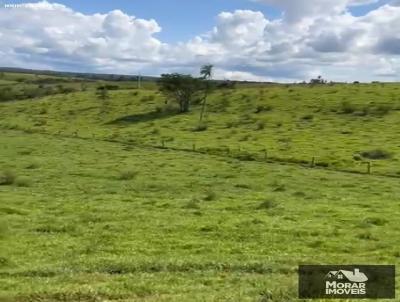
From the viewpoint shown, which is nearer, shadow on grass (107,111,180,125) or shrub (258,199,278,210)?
shrub (258,199,278,210)

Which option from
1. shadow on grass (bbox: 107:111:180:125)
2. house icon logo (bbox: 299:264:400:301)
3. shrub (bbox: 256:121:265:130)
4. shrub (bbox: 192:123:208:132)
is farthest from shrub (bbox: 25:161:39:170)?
shadow on grass (bbox: 107:111:180:125)

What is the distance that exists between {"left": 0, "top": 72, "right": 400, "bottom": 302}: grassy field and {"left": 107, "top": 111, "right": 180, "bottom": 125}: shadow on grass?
78 centimetres

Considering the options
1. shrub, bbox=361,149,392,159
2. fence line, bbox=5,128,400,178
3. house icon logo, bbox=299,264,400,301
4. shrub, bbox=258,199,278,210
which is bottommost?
fence line, bbox=5,128,400,178

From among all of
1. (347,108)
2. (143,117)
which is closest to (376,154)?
(347,108)

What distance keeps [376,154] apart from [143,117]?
39188 mm

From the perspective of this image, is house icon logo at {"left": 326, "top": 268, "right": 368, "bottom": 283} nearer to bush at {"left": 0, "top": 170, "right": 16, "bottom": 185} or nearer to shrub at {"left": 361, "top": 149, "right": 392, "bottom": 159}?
bush at {"left": 0, "top": 170, "right": 16, "bottom": 185}

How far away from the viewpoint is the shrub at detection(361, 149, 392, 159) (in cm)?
5222

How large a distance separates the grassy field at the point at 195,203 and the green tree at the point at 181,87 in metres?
7.30

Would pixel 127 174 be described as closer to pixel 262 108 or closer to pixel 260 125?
pixel 260 125

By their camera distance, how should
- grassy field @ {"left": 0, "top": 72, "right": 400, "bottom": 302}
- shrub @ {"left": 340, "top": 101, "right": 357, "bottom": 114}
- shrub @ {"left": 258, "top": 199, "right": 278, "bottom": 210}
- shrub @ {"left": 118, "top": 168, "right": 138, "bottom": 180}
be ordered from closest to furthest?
1. grassy field @ {"left": 0, "top": 72, "right": 400, "bottom": 302}
2. shrub @ {"left": 258, "top": 199, "right": 278, "bottom": 210}
3. shrub @ {"left": 118, "top": 168, "right": 138, "bottom": 180}
4. shrub @ {"left": 340, "top": 101, "right": 357, "bottom": 114}

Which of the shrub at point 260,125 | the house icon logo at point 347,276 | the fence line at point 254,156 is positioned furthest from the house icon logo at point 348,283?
the shrub at point 260,125

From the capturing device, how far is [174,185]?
1425 inches

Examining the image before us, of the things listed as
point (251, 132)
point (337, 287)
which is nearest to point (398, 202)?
point (337, 287)

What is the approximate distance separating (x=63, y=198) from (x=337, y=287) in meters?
20.2
